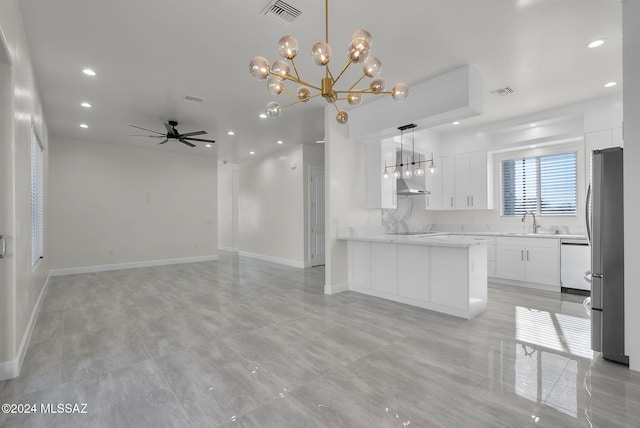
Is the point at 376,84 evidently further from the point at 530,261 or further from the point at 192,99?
the point at 530,261

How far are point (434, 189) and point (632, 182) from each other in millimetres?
4212

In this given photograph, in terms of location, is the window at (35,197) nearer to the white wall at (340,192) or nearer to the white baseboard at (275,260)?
the white wall at (340,192)

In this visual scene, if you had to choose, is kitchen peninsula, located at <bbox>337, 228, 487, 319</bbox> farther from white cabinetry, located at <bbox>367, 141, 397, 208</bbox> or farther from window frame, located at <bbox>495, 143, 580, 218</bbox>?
window frame, located at <bbox>495, 143, 580, 218</bbox>

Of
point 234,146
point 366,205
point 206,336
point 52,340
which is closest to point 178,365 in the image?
point 206,336

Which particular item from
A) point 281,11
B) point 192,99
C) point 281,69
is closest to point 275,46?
point 281,11

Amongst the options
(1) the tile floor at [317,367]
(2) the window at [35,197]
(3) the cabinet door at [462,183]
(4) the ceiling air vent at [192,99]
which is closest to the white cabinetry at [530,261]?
(1) the tile floor at [317,367]

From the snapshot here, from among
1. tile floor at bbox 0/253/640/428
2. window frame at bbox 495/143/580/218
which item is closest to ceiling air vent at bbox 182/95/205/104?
tile floor at bbox 0/253/640/428

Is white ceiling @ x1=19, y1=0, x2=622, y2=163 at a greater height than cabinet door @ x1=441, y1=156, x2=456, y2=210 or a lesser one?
greater

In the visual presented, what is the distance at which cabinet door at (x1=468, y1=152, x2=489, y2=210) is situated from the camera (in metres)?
6.13

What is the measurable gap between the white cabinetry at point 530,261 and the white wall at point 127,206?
7.15 m

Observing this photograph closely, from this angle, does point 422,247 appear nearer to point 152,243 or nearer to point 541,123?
point 541,123

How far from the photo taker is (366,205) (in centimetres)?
546

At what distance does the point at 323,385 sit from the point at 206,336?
5.09ft

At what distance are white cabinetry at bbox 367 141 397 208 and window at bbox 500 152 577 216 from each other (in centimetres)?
264
